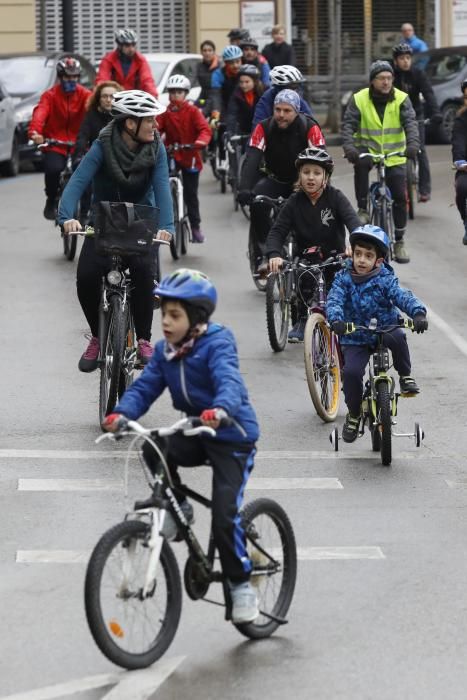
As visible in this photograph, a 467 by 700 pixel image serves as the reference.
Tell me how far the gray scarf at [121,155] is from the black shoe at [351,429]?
1.88m

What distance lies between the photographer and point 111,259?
1059 centimetres

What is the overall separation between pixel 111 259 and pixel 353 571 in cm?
340

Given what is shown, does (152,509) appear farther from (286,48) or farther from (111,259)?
(286,48)

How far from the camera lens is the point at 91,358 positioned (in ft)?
35.8

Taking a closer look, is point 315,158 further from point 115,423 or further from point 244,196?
point 115,423

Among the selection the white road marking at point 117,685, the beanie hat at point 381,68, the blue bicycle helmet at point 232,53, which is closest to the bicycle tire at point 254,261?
the beanie hat at point 381,68

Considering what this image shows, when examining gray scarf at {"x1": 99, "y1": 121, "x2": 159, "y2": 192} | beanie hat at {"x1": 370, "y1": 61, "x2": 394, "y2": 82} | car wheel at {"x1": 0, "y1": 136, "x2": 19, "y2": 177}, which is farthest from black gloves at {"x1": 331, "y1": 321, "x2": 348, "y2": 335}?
car wheel at {"x1": 0, "y1": 136, "x2": 19, "y2": 177}

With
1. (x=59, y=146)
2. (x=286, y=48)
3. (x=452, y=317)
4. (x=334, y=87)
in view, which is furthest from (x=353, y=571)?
(x=334, y=87)

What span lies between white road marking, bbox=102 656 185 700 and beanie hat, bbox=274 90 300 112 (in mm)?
8158

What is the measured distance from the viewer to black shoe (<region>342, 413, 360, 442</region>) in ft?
33.1

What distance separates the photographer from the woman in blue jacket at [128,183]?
10.4 m

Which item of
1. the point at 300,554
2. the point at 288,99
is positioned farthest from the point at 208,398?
the point at 288,99

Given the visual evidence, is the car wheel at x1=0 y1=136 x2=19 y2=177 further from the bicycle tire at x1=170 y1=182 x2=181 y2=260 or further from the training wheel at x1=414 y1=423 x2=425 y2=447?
the training wheel at x1=414 y1=423 x2=425 y2=447

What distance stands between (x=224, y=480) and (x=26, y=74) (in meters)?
21.6
